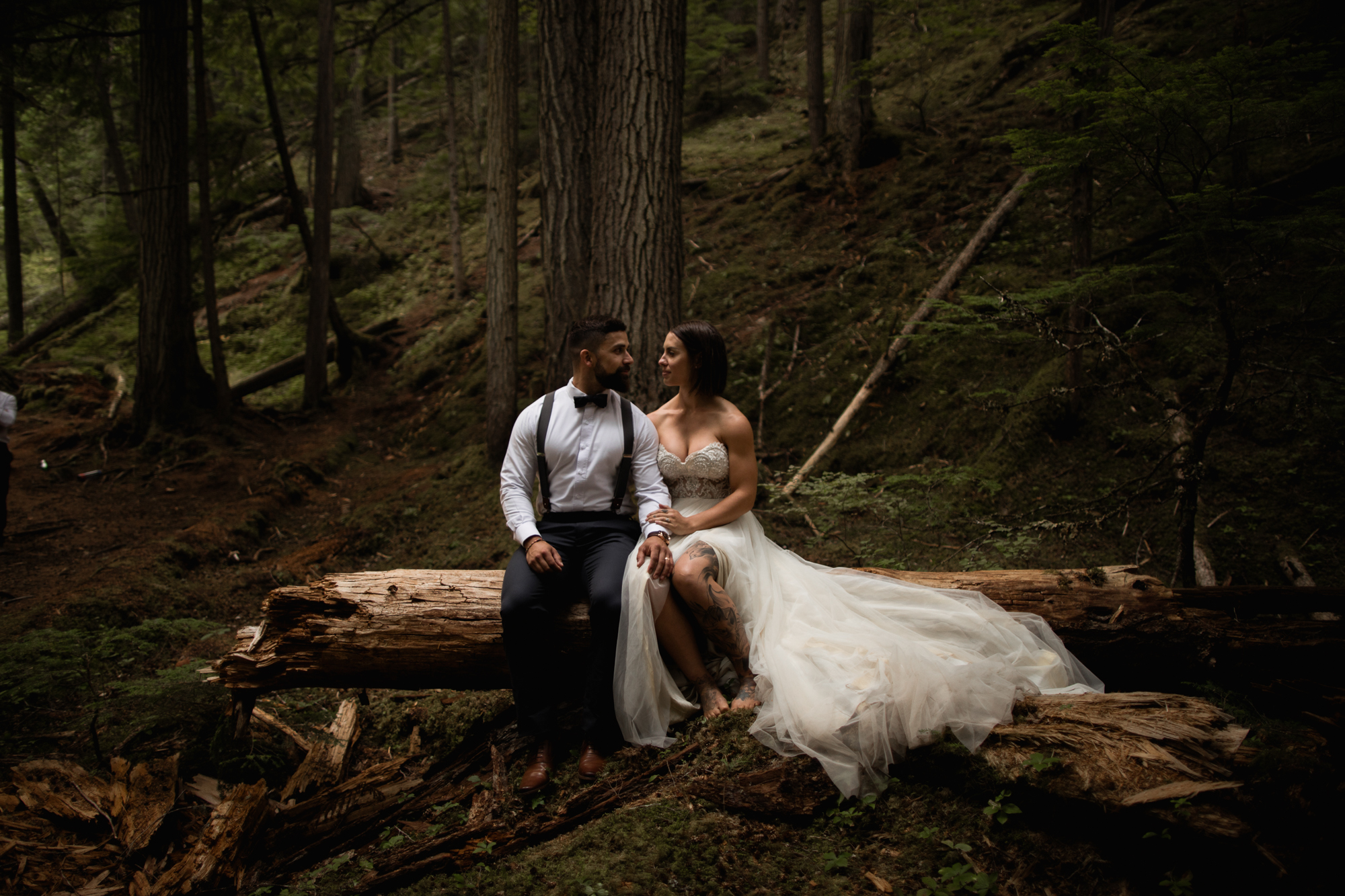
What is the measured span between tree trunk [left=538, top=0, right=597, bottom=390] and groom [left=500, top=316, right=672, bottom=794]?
2.79 m

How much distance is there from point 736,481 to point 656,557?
0.77 m

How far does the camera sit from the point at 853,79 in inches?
411

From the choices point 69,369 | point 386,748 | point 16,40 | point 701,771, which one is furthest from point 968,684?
point 69,369

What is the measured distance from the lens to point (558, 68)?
719 cm

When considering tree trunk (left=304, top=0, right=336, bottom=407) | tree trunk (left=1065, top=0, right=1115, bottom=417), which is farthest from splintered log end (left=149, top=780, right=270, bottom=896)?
tree trunk (left=304, top=0, right=336, bottom=407)

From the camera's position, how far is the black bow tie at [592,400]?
13.1ft

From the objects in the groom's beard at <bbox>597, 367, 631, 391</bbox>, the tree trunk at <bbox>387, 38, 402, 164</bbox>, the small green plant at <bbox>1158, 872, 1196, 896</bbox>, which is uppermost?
the tree trunk at <bbox>387, 38, 402, 164</bbox>

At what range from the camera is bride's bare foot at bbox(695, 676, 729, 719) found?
3576 mm

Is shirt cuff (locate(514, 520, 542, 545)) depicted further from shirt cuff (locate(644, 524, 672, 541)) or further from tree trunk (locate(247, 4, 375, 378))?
tree trunk (locate(247, 4, 375, 378))

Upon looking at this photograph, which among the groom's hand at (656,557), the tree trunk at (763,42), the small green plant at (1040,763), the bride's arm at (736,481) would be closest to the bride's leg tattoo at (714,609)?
the groom's hand at (656,557)

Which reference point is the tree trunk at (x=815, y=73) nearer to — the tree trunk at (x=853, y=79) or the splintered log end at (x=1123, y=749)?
the tree trunk at (x=853, y=79)

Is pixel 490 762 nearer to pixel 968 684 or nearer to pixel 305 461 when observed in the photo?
pixel 968 684

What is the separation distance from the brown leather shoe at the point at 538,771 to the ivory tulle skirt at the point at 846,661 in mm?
405

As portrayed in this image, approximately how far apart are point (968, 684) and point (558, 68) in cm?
697
